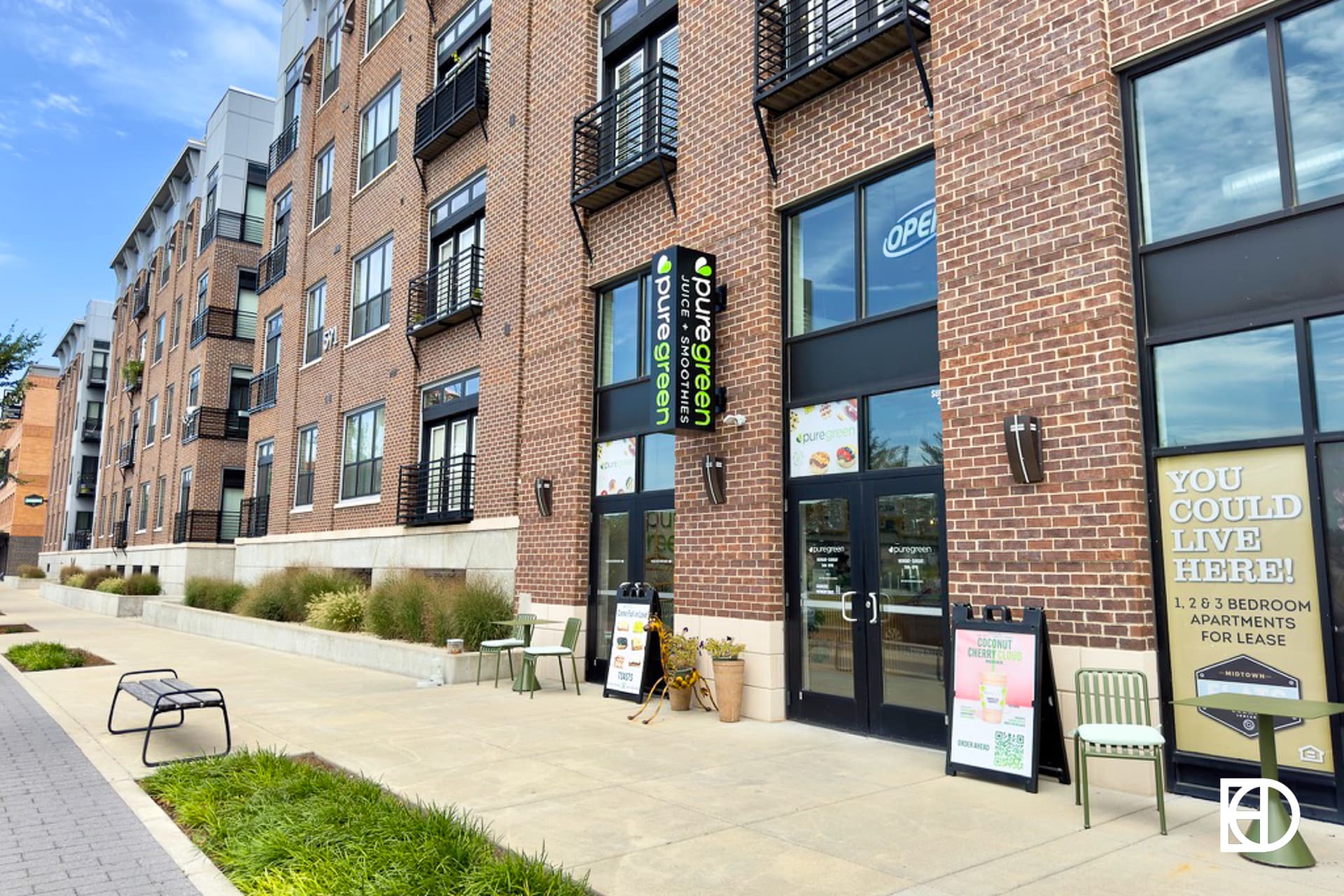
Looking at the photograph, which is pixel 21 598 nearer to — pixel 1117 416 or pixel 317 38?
pixel 317 38

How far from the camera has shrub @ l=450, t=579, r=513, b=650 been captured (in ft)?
43.0

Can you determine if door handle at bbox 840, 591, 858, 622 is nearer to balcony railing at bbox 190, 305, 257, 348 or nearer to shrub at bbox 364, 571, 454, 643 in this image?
shrub at bbox 364, 571, 454, 643

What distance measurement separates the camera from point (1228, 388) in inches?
250

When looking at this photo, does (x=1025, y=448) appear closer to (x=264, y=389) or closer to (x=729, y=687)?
(x=729, y=687)

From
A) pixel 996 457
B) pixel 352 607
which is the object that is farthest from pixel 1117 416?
pixel 352 607

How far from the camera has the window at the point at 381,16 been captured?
20812mm

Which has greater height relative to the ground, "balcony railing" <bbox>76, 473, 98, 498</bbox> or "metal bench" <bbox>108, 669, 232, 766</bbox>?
"balcony railing" <bbox>76, 473, 98, 498</bbox>

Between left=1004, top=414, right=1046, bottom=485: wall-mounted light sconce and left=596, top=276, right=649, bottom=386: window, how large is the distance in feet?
19.3

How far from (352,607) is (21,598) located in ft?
101

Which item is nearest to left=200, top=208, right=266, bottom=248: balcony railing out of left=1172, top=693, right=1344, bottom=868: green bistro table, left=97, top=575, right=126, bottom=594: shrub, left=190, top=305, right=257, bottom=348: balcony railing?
left=190, top=305, right=257, bottom=348: balcony railing

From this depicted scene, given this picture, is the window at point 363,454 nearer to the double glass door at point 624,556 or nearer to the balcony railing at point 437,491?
the balcony railing at point 437,491

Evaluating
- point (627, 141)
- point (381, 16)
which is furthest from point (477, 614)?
point (381, 16)

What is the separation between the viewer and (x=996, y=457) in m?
7.46

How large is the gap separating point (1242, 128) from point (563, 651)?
861 cm
